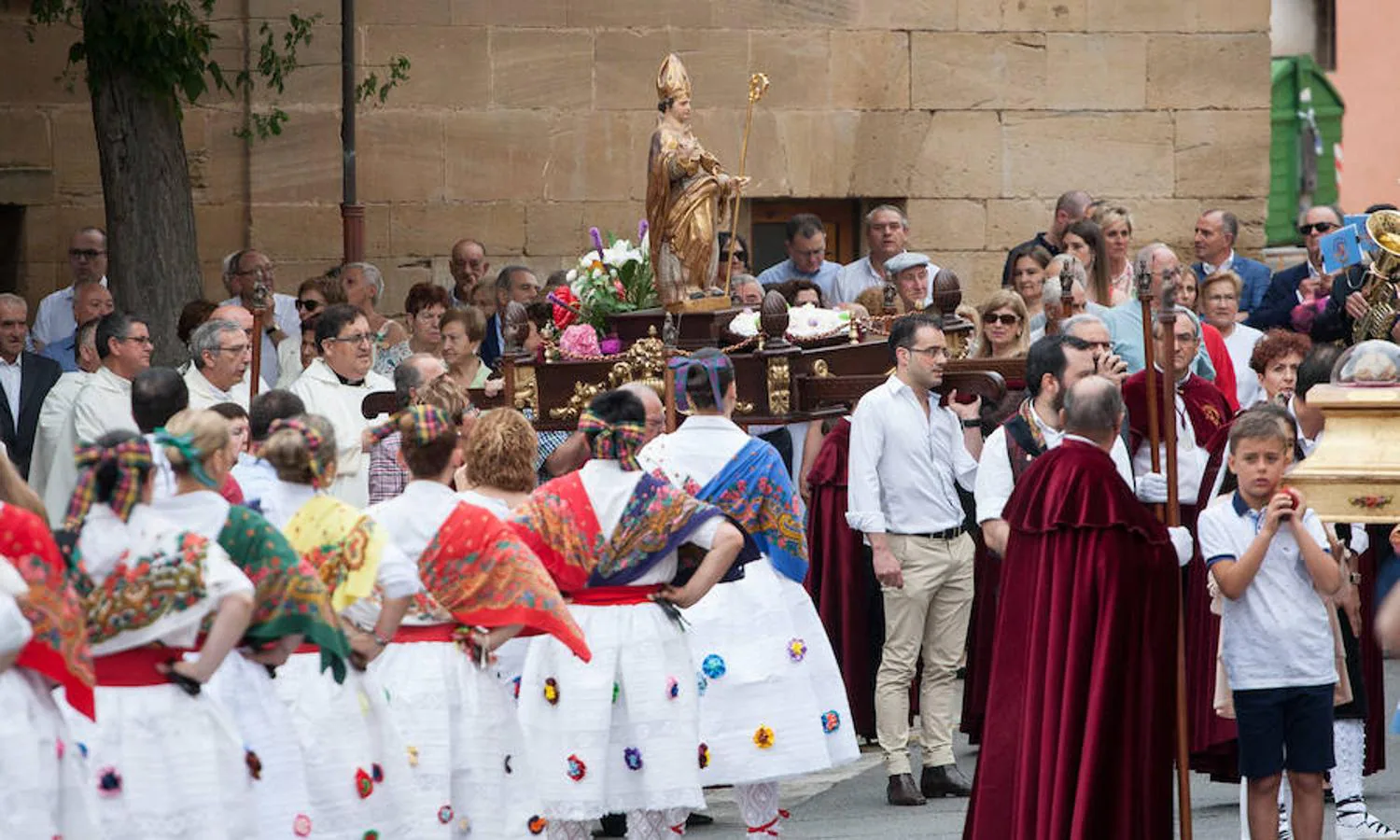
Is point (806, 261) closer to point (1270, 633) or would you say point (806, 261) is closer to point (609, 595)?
point (609, 595)

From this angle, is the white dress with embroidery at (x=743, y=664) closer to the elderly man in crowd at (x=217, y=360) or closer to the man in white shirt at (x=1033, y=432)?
the man in white shirt at (x=1033, y=432)

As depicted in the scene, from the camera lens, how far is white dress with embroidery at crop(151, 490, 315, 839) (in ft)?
25.6

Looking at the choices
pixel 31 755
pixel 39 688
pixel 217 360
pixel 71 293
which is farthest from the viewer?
pixel 71 293

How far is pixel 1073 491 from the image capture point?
346 inches

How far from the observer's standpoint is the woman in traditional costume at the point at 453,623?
28.0 feet

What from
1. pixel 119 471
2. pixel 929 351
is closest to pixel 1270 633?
pixel 929 351

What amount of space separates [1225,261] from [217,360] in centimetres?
695

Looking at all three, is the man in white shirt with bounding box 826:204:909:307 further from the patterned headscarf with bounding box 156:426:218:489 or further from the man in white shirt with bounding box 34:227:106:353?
the patterned headscarf with bounding box 156:426:218:489

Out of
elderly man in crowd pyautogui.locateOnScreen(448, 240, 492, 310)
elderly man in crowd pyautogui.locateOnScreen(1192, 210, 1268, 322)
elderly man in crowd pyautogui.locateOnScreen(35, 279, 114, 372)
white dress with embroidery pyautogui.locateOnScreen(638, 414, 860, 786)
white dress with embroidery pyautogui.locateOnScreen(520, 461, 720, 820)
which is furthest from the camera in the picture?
elderly man in crowd pyautogui.locateOnScreen(448, 240, 492, 310)

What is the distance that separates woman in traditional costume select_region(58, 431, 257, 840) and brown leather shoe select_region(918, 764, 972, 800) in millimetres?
4541

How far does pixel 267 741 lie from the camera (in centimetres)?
784

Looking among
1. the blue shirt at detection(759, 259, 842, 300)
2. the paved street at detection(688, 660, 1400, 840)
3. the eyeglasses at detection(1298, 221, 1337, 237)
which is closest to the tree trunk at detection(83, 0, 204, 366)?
the blue shirt at detection(759, 259, 842, 300)

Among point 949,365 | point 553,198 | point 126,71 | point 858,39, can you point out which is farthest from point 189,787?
point 858,39

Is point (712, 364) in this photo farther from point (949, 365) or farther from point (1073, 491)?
point (949, 365)
